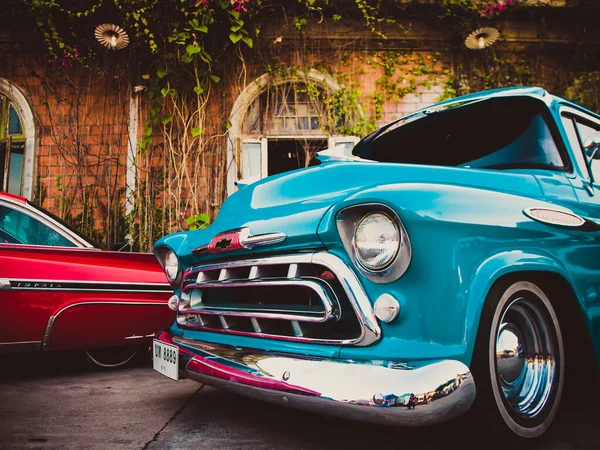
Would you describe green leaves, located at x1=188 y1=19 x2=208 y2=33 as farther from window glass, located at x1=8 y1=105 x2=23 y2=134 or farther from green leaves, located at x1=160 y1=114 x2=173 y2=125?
window glass, located at x1=8 y1=105 x2=23 y2=134

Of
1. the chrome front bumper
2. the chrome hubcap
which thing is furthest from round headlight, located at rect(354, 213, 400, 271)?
the chrome hubcap

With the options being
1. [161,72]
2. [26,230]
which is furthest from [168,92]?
[26,230]

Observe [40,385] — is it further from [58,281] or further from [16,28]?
[16,28]

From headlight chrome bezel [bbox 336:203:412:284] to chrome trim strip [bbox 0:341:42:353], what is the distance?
239 centimetres

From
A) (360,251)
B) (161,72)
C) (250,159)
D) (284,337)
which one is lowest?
(284,337)

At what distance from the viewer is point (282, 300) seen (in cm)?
201

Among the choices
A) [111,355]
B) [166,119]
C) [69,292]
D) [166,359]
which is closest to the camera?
[166,359]

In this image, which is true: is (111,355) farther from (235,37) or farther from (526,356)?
(235,37)

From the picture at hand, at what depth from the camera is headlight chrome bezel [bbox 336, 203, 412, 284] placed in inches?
61.6

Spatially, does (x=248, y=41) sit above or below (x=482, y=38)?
below

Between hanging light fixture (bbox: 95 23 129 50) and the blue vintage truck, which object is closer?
the blue vintage truck

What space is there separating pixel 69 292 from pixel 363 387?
2397 mm

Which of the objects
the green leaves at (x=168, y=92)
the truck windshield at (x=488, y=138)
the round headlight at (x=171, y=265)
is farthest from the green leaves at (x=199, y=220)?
the truck windshield at (x=488, y=138)

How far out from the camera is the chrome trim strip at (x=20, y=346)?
2938mm
